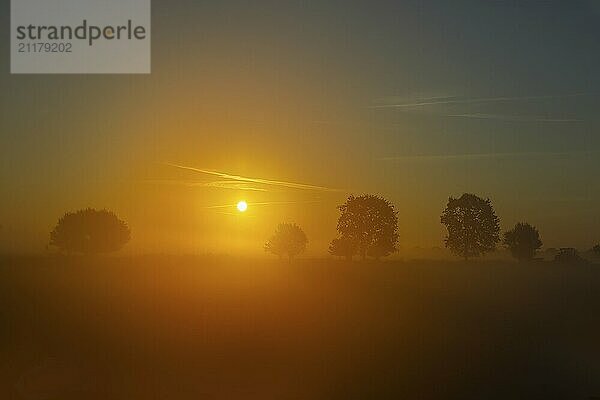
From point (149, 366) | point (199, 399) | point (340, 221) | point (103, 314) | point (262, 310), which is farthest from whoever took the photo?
point (340, 221)

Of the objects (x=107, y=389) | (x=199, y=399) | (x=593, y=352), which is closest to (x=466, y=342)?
(x=593, y=352)

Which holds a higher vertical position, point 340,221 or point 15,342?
point 340,221

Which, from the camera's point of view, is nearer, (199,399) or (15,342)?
(199,399)

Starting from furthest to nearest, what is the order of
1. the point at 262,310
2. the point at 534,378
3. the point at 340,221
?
the point at 340,221 → the point at 262,310 → the point at 534,378

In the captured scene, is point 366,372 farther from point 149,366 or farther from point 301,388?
point 149,366

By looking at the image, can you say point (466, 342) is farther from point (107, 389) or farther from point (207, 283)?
point (107, 389)

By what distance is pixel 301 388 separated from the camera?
14.1 metres

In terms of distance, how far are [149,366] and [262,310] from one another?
4955mm

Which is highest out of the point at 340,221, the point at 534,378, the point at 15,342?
the point at 340,221

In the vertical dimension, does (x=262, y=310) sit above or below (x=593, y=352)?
above

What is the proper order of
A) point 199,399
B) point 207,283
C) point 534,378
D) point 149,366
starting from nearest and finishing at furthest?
point 199,399
point 149,366
point 534,378
point 207,283

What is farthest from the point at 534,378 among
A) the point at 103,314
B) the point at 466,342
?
the point at 103,314

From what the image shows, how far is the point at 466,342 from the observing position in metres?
18.1

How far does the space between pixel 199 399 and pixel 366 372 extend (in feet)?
14.0
